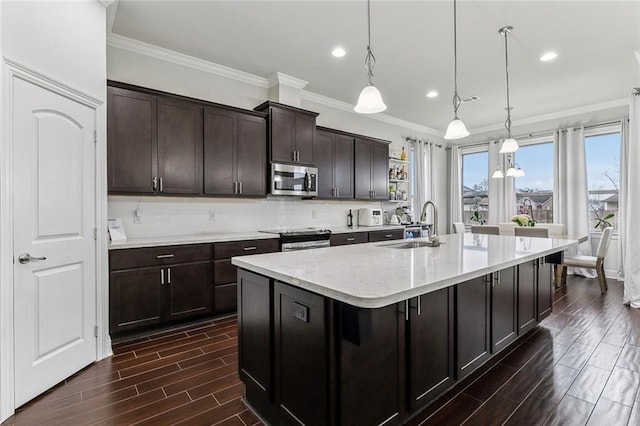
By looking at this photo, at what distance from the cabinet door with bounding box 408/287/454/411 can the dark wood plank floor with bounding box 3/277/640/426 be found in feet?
0.75

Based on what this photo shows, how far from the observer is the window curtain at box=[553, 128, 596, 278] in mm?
5406

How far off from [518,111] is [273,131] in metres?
4.71

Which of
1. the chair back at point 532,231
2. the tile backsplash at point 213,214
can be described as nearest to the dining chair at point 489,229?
the chair back at point 532,231

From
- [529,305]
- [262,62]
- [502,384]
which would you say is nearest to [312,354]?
[502,384]

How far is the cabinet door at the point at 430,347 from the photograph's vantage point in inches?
63.2

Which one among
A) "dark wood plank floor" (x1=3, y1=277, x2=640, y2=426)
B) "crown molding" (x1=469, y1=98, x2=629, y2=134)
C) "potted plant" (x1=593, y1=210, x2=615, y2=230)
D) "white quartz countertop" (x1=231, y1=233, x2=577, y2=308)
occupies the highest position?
"crown molding" (x1=469, y1=98, x2=629, y2=134)

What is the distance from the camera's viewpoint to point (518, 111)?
5.79 meters

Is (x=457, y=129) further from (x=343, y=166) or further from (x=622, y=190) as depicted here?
(x=622, y=190)

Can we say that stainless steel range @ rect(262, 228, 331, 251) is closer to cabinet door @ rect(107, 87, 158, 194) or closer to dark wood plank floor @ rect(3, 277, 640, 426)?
dark wood plank floor @ rect(3, 277, 640, 426)

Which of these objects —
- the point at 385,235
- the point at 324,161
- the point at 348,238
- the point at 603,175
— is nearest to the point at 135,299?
the point at 348,238

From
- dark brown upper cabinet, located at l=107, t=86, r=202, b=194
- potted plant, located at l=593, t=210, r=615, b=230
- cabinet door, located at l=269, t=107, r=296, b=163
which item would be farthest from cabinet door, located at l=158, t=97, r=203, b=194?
potted plant, located at l=593, t=210, r=615, b=230

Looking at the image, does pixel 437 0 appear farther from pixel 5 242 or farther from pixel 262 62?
pixel 5 242

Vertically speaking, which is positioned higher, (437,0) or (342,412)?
(437,0)

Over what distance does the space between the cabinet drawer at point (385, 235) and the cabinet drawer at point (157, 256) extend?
2.67 metres
